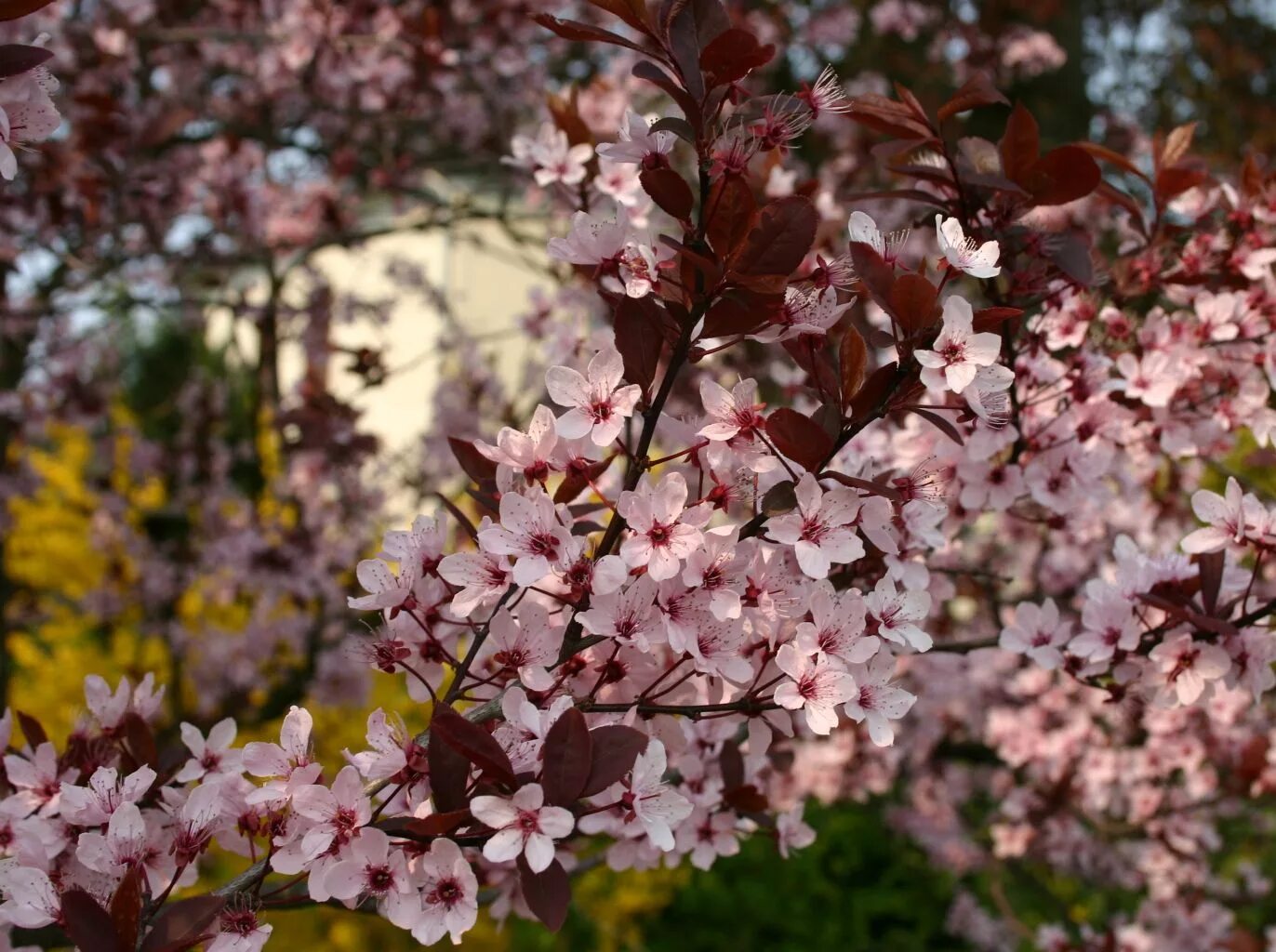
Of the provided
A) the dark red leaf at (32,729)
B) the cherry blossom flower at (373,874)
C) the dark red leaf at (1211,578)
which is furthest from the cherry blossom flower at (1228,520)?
the dark red leaf at (32,729)

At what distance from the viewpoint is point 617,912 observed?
4188 mm

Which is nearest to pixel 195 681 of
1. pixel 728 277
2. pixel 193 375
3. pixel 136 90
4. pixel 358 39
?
pixel 193 375

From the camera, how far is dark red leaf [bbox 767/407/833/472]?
0.98 meters

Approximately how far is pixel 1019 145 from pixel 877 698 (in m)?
0.75

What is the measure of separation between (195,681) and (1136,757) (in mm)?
3416

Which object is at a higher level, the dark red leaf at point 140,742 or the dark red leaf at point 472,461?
the dark red leaf at point 472,461

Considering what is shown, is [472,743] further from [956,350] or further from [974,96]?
[974,96]

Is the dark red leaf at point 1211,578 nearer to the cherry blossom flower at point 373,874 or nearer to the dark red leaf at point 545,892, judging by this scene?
the dark red leaf at point 545,892

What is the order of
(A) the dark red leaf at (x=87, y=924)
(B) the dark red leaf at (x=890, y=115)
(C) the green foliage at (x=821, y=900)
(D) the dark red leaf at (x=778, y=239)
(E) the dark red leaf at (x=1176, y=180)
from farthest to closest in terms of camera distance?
(C) the green foliage at (x=821, y=900) < (E) the dark red leaf at (x=1176, y=180) < (B) the dark red leaf at (x=890, y=115) < (D) the dark red leaf at (x=778, y=239) < (A) the dark red leaf at (x=87, y=924)

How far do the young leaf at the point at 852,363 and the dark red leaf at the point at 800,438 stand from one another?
0.06m

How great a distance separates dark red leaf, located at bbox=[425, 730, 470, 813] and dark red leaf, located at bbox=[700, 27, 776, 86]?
71 centimetres

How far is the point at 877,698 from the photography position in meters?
1.07

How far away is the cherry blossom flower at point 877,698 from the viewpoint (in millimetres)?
1046

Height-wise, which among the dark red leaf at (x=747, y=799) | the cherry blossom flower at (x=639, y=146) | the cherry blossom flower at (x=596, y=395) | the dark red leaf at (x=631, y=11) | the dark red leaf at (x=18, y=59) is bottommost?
the dark red leaf at (x=747, y=799)
